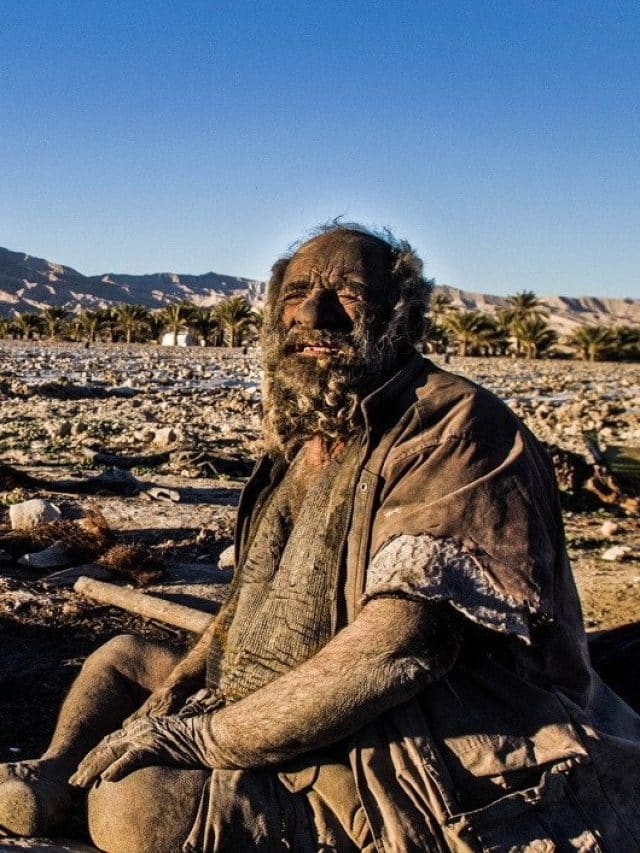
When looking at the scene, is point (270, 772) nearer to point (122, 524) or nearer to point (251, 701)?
point (251, 701)

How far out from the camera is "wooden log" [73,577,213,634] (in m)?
4.90

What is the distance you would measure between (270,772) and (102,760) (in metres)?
0.47

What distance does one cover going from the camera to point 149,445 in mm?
11477

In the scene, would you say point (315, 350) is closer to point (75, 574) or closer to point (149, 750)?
point (149, 750)

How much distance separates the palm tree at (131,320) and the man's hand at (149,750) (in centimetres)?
5451

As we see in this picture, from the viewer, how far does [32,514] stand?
694 cm

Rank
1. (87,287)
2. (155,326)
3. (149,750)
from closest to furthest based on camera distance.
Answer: (149,750) → (155,326) → (87,287)

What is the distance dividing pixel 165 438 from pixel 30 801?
914 centimetres

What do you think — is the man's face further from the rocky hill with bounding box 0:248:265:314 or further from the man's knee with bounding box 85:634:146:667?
the rocky hill with bounding box 0:248:265:314

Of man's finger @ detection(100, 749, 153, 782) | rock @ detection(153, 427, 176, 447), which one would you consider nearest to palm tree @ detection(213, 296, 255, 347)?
rock @ detection(153, 427, 176, 447)

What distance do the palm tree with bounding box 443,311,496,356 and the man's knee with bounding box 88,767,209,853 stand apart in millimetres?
44459

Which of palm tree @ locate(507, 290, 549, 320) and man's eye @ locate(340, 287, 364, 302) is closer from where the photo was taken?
man's eye @ locate(340, 287, 364, 302)

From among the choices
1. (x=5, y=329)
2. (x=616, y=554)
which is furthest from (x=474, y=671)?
(x=5, y=329)

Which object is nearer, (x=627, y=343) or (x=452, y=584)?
(x=452, y=584)
